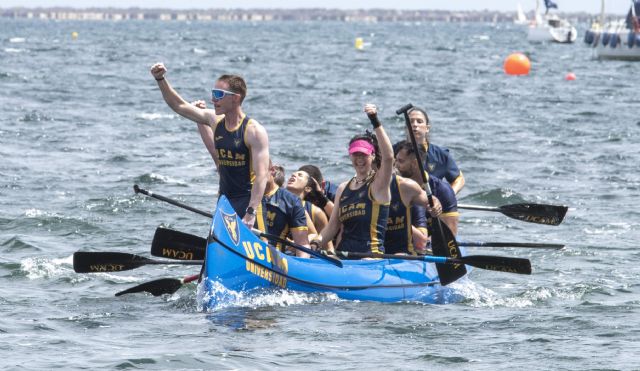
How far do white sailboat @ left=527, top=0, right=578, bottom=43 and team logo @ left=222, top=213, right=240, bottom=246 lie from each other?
99.6m

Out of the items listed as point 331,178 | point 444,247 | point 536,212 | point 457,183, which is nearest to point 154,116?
point 331,178

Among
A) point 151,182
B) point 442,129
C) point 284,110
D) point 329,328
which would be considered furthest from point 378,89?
point 329,328

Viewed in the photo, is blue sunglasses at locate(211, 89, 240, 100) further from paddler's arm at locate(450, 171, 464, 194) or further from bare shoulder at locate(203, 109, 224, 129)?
paddler's arm at locate(450, 171, 464, 194)

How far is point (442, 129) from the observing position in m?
31.2

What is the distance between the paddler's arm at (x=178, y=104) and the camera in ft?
36.0

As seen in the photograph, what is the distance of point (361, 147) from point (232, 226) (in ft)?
4.41

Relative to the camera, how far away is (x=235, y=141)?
35.8ft

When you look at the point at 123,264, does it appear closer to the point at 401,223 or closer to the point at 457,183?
the point at 401,223

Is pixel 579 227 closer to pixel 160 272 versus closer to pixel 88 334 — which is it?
pixel 160 272

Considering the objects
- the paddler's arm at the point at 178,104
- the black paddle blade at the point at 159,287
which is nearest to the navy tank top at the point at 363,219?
the paddler's arm at the point at 178,104

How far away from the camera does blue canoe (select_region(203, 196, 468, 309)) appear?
34.6ft

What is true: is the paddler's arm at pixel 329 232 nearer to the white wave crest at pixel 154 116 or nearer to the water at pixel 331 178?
the water at pixel 331 178

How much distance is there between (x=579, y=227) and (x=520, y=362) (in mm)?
7897

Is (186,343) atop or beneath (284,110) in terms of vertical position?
atop
